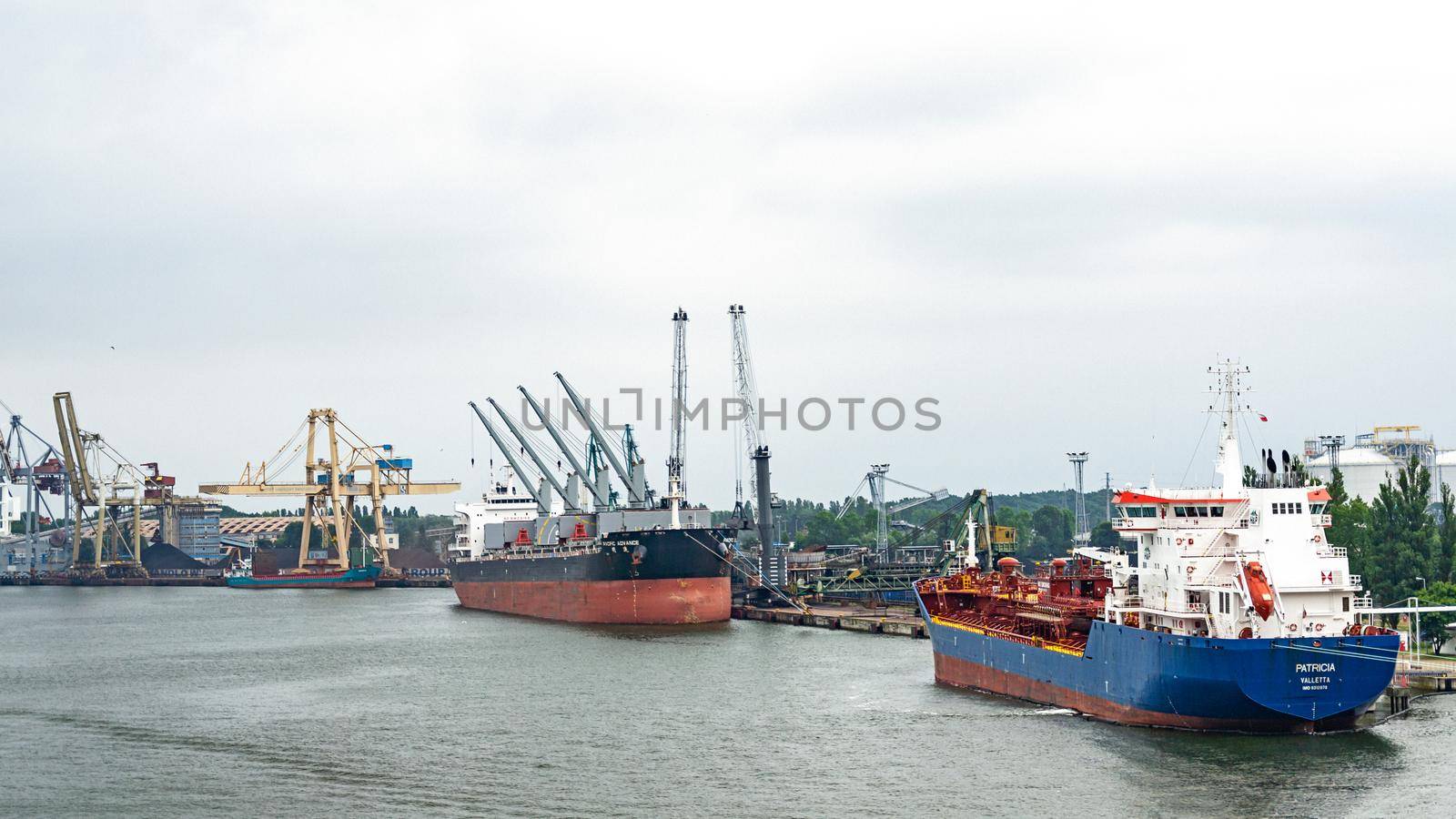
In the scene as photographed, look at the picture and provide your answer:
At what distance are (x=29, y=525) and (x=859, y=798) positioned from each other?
5727 inches

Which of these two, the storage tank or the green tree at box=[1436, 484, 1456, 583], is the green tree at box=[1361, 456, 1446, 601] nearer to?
the green tree at box=[1436, 484, 1456, 583]

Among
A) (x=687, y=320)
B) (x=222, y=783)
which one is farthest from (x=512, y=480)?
(x=222, y=783)

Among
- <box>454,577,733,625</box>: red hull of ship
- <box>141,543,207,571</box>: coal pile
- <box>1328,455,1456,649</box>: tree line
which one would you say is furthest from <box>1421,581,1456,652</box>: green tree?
<box>141,543,207,571</box>: coal pile

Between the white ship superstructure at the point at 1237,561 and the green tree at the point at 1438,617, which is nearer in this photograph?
the white ship superstructure at the point at 1237,561

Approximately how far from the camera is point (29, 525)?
152 m

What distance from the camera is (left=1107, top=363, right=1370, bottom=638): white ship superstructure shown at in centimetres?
3180

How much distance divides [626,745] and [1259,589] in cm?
1553

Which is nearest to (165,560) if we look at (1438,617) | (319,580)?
(319,580)

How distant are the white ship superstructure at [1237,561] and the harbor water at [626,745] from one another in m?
2.79

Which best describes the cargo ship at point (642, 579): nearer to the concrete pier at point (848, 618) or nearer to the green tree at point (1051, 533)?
the concrete pier at point (848, 618)

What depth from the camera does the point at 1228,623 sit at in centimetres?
3183

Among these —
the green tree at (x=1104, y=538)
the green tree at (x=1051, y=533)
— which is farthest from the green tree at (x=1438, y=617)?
the green tree at (x=1051, y=533)

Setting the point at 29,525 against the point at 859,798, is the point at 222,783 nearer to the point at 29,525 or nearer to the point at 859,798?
the point at 859,798

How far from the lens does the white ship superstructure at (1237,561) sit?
31797 mm
